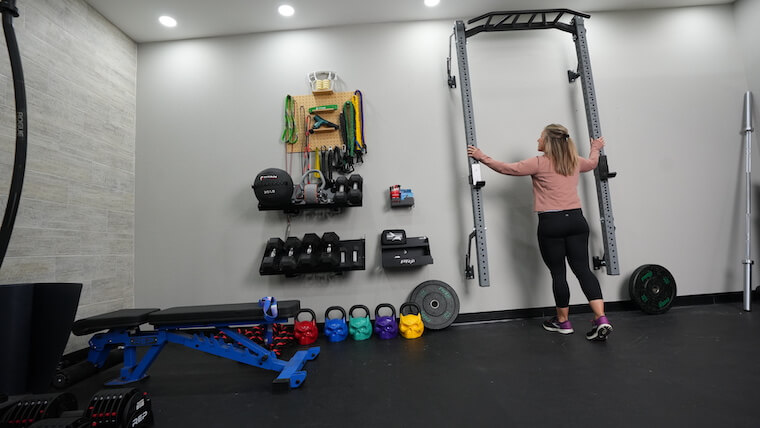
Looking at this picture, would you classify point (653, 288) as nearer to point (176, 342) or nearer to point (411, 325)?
point (411, 325)

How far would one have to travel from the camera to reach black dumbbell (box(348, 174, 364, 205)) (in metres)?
2.88

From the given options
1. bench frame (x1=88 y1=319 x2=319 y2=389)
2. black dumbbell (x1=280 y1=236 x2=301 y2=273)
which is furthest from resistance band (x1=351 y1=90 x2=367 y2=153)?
bench frame (x1=88 y1=319 x2=319 y2=389)

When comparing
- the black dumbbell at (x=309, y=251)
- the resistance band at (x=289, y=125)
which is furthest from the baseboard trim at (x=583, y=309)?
the resistance band at (x=289, y=125)

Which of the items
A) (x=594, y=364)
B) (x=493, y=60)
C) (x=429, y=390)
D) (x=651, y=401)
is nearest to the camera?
(x=651, y=401)

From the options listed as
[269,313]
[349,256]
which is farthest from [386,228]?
[269,313]

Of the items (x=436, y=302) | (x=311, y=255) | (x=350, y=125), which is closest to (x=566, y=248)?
(x=436, y=302)

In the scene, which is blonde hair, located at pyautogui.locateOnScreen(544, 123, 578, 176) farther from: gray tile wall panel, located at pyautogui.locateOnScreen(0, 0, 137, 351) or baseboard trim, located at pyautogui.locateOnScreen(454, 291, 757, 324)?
gray tile wall panel, located at pyautogui.locateOnScreen(0, 0, 137, 351)

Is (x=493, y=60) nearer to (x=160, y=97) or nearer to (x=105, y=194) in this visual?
(x=160, y=97)

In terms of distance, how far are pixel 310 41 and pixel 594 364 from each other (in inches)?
151

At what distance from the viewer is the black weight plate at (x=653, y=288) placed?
117 inches

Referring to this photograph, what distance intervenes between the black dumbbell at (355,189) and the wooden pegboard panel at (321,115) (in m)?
0.47

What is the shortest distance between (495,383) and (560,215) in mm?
1455

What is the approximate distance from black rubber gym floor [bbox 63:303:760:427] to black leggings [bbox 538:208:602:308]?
0.40 metres

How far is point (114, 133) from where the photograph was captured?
3.07 metres
